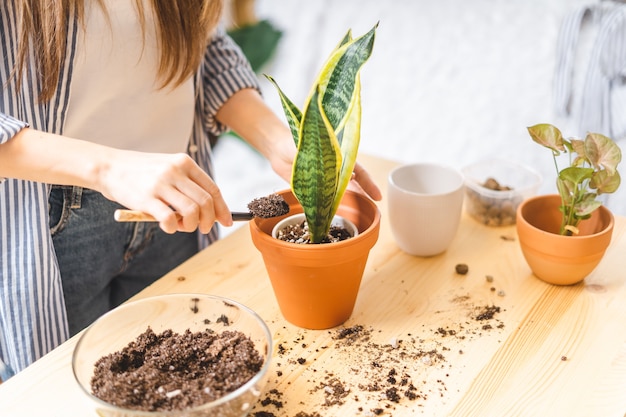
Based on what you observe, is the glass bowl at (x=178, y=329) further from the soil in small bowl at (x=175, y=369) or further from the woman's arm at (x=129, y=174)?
the woman's arm at (x=129, y=174)

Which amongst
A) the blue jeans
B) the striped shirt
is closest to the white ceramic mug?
the blue jeans

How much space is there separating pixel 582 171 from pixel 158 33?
0.78 m

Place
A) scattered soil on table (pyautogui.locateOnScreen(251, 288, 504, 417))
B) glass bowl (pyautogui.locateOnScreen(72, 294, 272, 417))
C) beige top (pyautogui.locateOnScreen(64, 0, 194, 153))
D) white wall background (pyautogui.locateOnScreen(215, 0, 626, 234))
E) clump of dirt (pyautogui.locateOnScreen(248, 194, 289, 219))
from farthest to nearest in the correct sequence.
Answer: white wall background (pyautogui.locateOnScreen(215, 0, 626, 234))
beige top (pyautogui.locateOnScreen(64, 0, 194, 153))
clump of dirt (pyautogui.locateOnScreen(248, 194, 289, 219))
scattered soil on table (pyautogui.locateOnScreen(251, 288, 504, 417))
glass bowl (pyautogui.locateOnScreen(72, 294, 272, 417))

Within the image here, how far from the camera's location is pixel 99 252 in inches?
50.3

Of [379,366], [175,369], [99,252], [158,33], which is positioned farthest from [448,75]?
[175,369]

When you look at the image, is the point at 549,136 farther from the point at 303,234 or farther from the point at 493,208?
the point at 303,234

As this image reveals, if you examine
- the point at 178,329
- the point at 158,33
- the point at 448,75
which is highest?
the point at 158,33

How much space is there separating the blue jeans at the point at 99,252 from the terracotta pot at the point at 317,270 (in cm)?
38

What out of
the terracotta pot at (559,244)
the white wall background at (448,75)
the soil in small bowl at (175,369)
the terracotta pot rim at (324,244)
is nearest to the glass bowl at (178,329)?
the soil in small bowl at (175,369)

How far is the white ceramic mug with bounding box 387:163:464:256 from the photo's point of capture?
3.91 feet

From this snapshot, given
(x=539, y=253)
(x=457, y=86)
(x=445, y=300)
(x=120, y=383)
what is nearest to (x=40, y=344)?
(x=120, y=383)

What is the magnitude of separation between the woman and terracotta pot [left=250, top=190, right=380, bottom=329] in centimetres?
10

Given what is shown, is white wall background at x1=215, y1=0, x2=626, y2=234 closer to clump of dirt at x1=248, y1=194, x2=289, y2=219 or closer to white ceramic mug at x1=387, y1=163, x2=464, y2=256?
white ceramic mug at x1=387, y1=163, x2=464, y2=256

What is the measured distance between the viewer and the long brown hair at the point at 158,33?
3.35 ft
